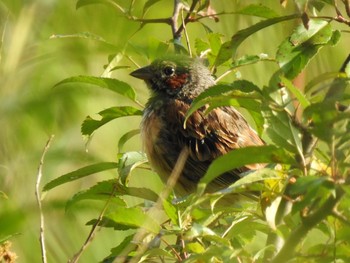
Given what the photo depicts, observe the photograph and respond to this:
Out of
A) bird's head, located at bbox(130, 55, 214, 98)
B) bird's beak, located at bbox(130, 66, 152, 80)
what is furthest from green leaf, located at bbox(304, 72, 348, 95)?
bird's head, located at bbox(130, 55, 214, 98)

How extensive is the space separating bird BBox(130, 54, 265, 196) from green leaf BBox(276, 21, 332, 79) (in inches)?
50.1

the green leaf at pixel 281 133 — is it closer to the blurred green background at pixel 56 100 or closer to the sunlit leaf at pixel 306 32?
the blurred green background at pixel 56 100

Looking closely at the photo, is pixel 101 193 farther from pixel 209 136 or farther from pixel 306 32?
pixel 209 136

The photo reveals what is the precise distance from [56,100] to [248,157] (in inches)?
20.7

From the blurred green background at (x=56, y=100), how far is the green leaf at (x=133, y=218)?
0.07 metres

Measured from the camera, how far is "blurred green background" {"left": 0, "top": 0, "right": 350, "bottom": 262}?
3.20 feet

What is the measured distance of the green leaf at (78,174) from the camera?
2.08m

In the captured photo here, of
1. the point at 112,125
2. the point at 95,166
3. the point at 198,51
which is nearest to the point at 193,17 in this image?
the point at 198,51

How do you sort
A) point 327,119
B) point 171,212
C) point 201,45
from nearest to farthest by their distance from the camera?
point 327,119 < point 171,212 < point 201,45

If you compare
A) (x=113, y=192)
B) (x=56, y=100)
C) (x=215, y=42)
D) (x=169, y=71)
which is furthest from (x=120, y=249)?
(x=169, y=71)

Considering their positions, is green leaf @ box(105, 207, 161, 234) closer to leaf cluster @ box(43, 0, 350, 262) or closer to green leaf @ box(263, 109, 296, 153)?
leaf cluster @ box(43, 0, 350, 262)

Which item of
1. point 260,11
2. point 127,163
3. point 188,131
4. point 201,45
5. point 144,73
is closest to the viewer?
point 127,163

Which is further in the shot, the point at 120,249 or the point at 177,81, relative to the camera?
the point at 177,81

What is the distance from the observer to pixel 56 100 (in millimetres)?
965
